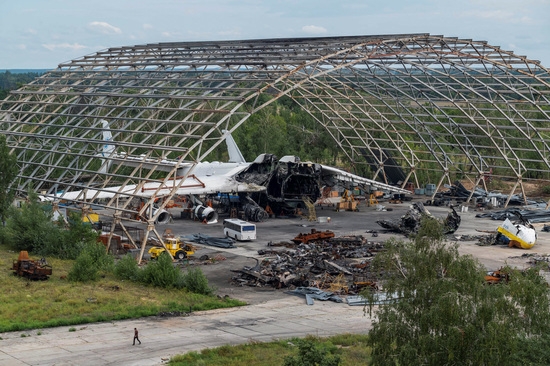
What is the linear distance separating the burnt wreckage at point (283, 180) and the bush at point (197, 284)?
24444mm

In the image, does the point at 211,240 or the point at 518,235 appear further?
the point at 211,240

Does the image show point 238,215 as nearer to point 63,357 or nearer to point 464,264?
point 63,357

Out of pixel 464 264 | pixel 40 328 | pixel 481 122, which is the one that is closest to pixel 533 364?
pixel 464 264

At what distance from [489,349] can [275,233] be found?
3556 cm

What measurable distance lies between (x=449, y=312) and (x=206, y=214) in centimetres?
3979

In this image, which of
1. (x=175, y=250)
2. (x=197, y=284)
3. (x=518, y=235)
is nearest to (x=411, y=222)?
(x=518, y=235)

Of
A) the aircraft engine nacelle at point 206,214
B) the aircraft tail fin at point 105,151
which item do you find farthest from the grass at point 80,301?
the aircraft engine nacelle at point 206,214

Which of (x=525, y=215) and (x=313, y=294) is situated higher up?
(x=525, y=215)

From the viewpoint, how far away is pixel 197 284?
1356 inches

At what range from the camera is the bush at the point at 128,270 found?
36469mm

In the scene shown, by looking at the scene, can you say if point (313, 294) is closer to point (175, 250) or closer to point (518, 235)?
point (175, 250)

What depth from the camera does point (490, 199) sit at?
65.6m

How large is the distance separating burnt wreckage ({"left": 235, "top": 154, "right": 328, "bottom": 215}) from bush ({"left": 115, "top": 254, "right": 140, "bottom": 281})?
2255cm

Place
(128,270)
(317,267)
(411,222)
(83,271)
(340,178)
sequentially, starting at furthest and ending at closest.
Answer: (340,178) → (411,222) → (317,267) → (128,270) → (83,271)
